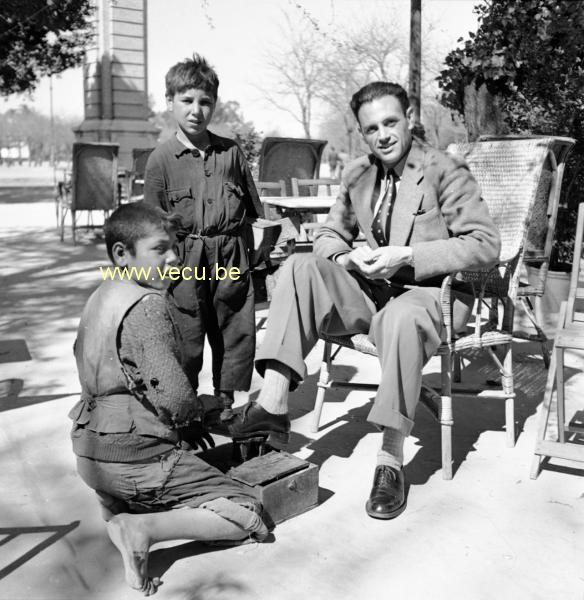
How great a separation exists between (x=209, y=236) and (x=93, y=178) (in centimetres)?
722

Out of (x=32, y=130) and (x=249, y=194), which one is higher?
(x=32, y=130)

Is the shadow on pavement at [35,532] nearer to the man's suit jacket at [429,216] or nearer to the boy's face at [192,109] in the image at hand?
the man's suit jacket at [429,216]

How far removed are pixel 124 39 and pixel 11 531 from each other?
19.1 metres

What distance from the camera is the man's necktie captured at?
3090 millimetres

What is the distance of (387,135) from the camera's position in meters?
Answer: 2.95

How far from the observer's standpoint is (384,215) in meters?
3.10

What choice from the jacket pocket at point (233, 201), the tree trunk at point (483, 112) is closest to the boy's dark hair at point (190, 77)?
the jacket pocket at point (233, 201)

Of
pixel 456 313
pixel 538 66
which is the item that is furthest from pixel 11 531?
pixel 538 66

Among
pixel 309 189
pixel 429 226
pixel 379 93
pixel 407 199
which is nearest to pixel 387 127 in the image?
pixel 379 93

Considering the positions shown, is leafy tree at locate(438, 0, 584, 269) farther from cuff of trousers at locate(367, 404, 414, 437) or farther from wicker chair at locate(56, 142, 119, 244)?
wicker chair at locate(56, 142, 119, 244)

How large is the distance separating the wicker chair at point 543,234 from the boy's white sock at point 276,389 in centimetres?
156

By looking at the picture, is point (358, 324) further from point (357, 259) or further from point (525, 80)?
point (525, 80)

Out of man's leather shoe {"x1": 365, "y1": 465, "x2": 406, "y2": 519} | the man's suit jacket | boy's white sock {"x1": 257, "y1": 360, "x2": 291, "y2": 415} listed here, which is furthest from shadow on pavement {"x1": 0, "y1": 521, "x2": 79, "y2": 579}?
the man's suit jacket

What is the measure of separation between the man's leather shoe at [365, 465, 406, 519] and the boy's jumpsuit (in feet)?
3.06
